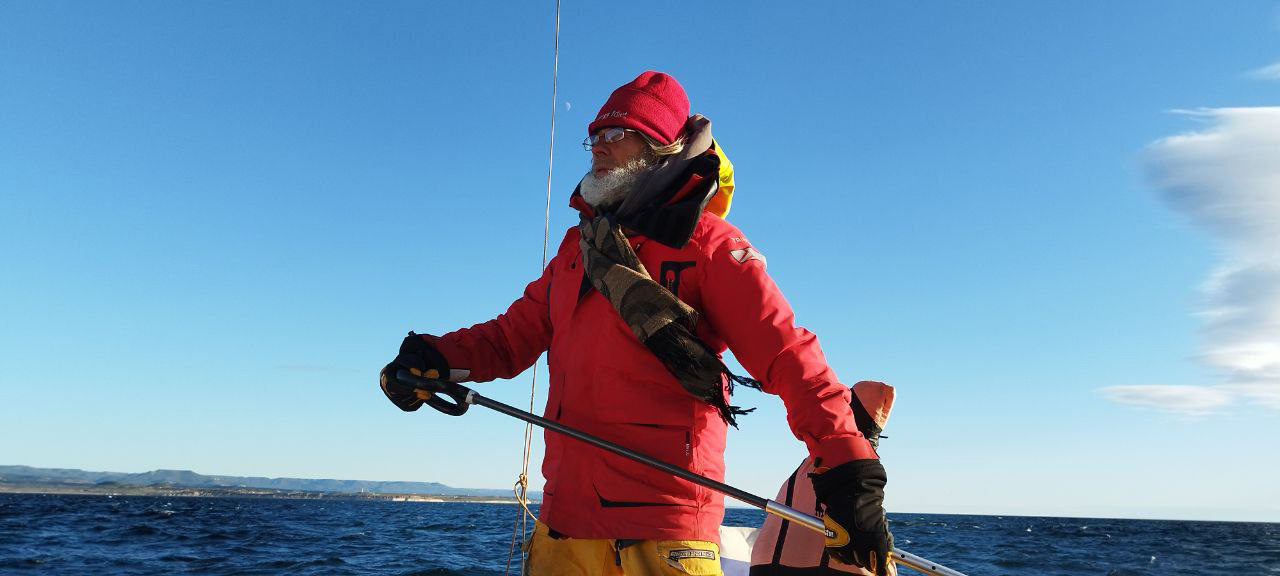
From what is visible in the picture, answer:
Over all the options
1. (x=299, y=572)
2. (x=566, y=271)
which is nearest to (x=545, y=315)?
(x=566, y=271)

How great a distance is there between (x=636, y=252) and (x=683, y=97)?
71cm

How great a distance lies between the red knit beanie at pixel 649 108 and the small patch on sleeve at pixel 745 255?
60 centimetres

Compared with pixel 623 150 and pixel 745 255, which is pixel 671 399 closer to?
pixel 745 255

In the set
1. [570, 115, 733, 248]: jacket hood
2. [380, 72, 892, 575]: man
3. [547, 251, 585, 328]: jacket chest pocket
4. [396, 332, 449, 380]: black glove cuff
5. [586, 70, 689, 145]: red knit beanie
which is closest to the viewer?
[380, 72, 892, 575]: man

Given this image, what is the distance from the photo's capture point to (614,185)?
9.20ft

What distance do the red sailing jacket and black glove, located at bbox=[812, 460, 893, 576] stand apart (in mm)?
43

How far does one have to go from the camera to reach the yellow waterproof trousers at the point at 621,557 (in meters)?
2.25

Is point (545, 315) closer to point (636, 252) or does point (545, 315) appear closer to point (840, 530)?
point (636, 252)

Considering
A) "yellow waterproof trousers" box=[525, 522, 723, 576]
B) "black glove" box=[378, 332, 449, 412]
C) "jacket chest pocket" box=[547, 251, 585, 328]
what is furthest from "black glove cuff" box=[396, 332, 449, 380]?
"yellow waterproof trousers" box=[525, 522, 723, 576]

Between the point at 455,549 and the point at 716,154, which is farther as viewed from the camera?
the point at 455,549

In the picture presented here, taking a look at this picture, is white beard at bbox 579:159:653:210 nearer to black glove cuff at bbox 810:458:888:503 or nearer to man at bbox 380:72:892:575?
man at bbox 380:72:892:575

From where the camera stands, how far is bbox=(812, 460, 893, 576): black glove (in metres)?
2.07

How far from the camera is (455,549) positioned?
23969 millimetres

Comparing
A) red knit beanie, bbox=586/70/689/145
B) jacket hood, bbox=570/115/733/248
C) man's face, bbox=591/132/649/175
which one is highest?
red knit beanie, bbox=586/70/689/145
